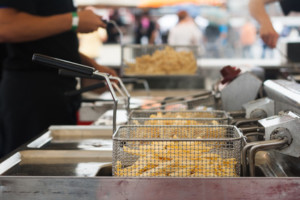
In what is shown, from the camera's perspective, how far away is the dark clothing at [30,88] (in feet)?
7.98

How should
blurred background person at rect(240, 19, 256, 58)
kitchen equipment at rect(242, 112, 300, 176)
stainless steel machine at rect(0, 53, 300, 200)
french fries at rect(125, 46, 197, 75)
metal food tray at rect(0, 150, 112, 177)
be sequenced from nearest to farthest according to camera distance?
stainless steel machine at rect(0, 53, 300, 200) → kitchen equipment at rect(242, 112, 300, 176) → metal food tray at rect(0, 150, 112, 177) → french fries at rect(125, 46, 197, 75) → blurred background person at rect(240, 19, 256, 58)

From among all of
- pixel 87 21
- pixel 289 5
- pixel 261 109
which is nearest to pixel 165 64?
pixel 289 5

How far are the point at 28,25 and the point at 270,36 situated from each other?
1.43 meters

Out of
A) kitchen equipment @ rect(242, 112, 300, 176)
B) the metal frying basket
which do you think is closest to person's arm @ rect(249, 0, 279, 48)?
kitchen equipment @ rect(242, 112, 300, 176)

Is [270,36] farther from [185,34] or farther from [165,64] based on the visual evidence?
[185,34]

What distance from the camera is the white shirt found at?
24.8ft

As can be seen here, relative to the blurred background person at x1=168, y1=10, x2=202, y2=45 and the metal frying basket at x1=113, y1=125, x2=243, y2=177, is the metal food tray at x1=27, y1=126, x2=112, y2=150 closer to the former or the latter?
the metal frying basket at x1=113, y1=125, x2=243, y2=177

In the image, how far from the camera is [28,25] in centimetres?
223

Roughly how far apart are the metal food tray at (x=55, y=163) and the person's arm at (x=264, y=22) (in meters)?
1.49

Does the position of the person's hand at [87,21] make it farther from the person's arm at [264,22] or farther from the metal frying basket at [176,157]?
the metal frying basket at [176,157]

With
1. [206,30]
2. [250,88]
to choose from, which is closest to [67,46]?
[250,88]

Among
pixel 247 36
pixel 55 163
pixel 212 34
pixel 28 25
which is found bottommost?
pixel 55 163

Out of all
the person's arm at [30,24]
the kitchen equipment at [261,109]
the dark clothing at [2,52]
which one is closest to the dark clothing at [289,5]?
the person's arm at [30,24]

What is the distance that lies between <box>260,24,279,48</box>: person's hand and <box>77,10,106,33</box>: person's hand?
40.0 inches
